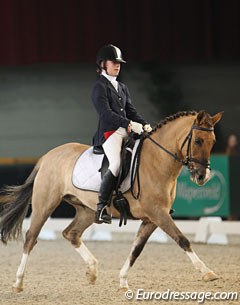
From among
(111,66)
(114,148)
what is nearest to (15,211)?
(114,148)

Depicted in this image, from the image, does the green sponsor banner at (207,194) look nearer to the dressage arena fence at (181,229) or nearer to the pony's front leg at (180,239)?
the dressage arena fence at (181,229)

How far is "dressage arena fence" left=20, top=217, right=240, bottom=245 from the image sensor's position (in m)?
10.1

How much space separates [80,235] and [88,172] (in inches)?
23.5

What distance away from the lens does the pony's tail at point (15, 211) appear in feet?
22.7

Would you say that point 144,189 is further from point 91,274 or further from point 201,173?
point 91,274

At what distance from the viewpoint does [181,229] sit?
10.3 metres

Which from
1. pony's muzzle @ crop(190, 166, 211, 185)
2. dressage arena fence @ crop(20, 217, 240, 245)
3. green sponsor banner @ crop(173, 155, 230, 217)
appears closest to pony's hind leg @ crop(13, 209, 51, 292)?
pony's muzzle @ crop(190, 166, 211, 185)

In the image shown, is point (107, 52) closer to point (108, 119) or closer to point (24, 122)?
point (108, 119)

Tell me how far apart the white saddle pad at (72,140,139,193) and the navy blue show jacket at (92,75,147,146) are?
135 mm

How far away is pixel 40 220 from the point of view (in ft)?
21.8

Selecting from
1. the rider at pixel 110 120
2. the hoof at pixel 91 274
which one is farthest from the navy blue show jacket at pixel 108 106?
the hoof at pixel 91 274

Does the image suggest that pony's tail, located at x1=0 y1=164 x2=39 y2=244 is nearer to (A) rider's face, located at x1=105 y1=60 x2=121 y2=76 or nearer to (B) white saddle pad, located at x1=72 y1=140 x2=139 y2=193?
(B) white saddle pad, located at x1=72 y1=140 x2=139 y2=193

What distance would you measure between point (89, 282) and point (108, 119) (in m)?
1.39

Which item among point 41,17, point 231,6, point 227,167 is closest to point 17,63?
point 41,17
